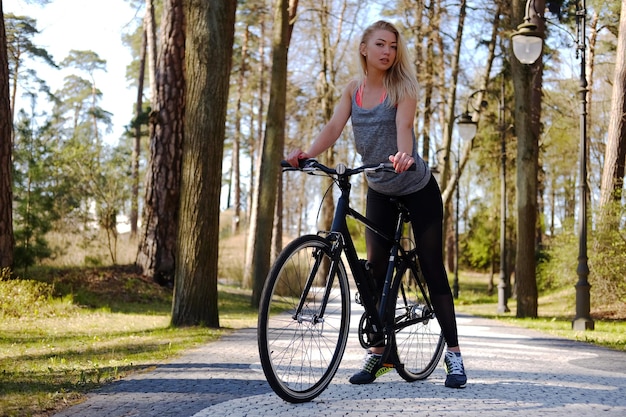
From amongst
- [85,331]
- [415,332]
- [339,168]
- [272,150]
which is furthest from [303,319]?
[272,150]

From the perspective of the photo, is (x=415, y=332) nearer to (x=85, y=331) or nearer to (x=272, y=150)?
(x=85, y=331)

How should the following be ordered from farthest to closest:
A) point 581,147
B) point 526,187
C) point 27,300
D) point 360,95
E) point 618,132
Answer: point 618,132
point 526,187
point 581,147
point 27,300
point 360,95

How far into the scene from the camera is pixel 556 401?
4.48 m

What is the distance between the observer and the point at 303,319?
430cm

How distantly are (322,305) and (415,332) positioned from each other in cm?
122

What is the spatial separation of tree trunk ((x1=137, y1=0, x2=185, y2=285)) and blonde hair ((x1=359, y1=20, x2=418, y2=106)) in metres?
11.4

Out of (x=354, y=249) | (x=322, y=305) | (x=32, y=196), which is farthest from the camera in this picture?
(x=32, y=196)

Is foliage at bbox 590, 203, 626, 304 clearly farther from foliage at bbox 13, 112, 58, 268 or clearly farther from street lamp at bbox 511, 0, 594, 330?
foliage at bbox 13, 112, 58, 268

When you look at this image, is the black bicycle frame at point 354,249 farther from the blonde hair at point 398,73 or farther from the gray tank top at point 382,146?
the blonde hair at point 398,73

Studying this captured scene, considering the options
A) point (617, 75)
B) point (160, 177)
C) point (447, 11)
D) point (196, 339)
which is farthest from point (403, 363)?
point (447, 11)

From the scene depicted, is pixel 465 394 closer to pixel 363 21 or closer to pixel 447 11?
pixel 447 11

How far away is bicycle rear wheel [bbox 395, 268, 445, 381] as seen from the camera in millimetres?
5035

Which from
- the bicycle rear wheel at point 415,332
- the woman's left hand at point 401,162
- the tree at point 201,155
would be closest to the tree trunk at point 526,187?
the tree at point 201,155

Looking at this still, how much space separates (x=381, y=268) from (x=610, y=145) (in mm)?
15555
